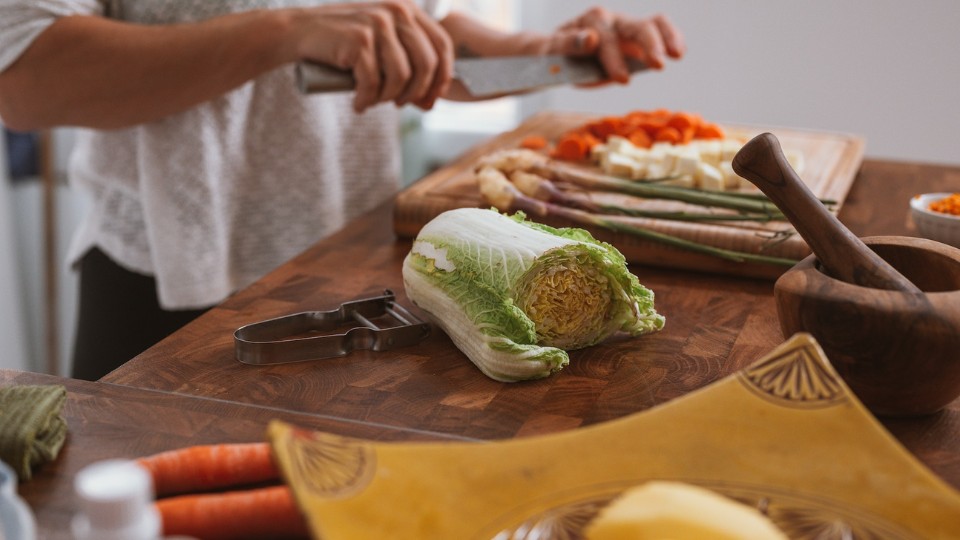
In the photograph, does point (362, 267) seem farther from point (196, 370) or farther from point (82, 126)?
point (82, 126)

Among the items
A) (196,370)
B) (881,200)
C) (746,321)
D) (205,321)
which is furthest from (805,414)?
(881,200)

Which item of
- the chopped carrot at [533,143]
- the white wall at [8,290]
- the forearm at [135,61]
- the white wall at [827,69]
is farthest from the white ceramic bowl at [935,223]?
the white wall at [8,290]

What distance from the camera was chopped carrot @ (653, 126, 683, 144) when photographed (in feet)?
5.74

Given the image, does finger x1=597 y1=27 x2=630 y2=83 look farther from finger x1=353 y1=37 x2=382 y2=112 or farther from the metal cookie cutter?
the metal cookie cutter

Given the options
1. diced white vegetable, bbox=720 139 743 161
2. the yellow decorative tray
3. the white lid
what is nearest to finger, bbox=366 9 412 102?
diced white vegetable, bbox=720 139 743 161

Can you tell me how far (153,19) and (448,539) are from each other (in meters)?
1.33

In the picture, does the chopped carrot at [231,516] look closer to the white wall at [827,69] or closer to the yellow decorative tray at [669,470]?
the yellow decorative tray at [669,470]

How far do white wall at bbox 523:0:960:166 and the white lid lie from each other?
2750 mm

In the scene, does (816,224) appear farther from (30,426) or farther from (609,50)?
(609,50)

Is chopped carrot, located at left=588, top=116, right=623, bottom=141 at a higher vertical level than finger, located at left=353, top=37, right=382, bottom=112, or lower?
lower

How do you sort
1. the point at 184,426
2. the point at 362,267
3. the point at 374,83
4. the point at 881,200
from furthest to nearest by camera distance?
the point at 881,200
the point at 374,83
the point at 362,267
the point at 184,426

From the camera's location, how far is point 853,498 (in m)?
0.67

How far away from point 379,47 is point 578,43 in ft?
1.87

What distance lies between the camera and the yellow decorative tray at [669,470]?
624 millimetres
